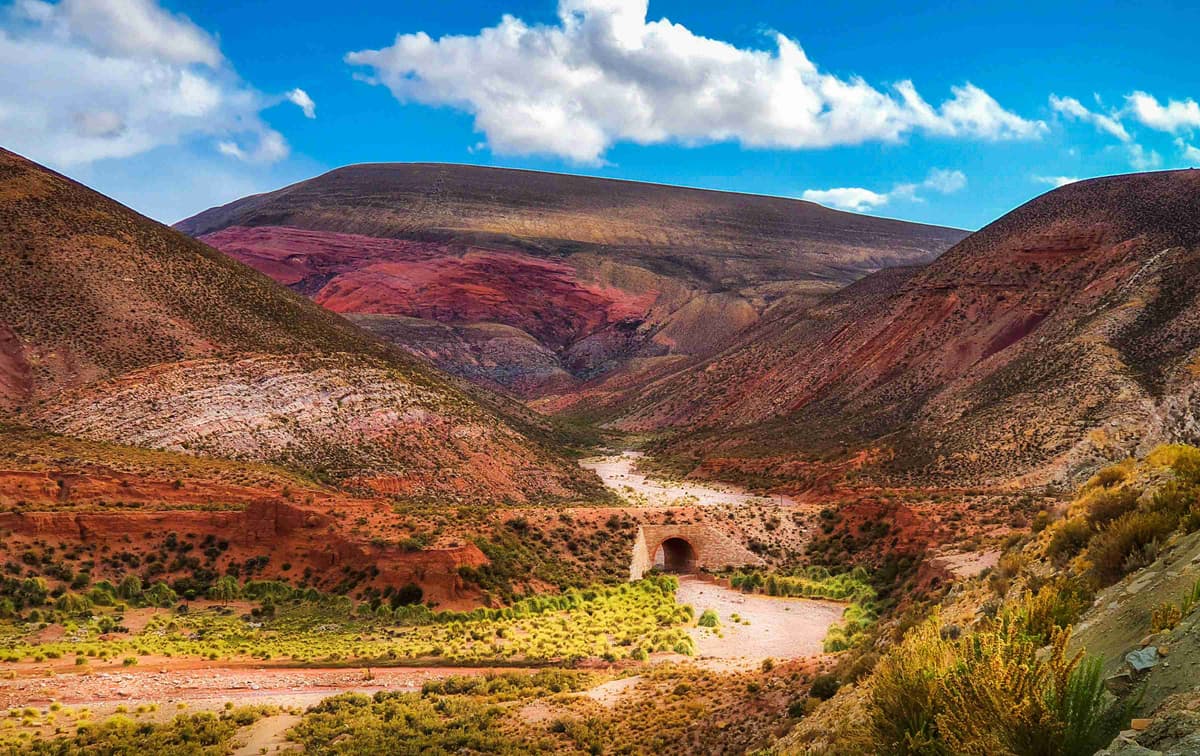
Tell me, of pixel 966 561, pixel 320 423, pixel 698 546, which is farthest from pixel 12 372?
pixel 966 561

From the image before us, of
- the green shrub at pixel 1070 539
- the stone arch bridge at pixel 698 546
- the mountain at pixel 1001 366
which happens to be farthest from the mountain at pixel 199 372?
the green shrub at pixel 1070 539

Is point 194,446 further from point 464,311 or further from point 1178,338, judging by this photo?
point 464,311

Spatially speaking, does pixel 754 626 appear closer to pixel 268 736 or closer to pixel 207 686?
pixel 268 736

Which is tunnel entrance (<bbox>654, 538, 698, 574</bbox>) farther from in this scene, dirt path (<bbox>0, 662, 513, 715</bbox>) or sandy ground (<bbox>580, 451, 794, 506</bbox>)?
dirt path (<bbox>0, 662, 513, 715</bbox>)

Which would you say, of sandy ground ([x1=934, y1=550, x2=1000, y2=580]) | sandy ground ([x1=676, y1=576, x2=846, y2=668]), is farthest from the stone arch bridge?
sandy ground ([x1=934, y1=550, x2=1000, y2=580])

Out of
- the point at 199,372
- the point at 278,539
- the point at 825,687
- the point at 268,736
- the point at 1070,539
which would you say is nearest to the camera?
the point at 1070,539

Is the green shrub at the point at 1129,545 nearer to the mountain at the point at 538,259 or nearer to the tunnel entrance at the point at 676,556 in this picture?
the tunnel entrance at the point at 676,556

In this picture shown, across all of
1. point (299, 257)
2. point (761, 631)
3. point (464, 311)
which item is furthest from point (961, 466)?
point (299, 257)
